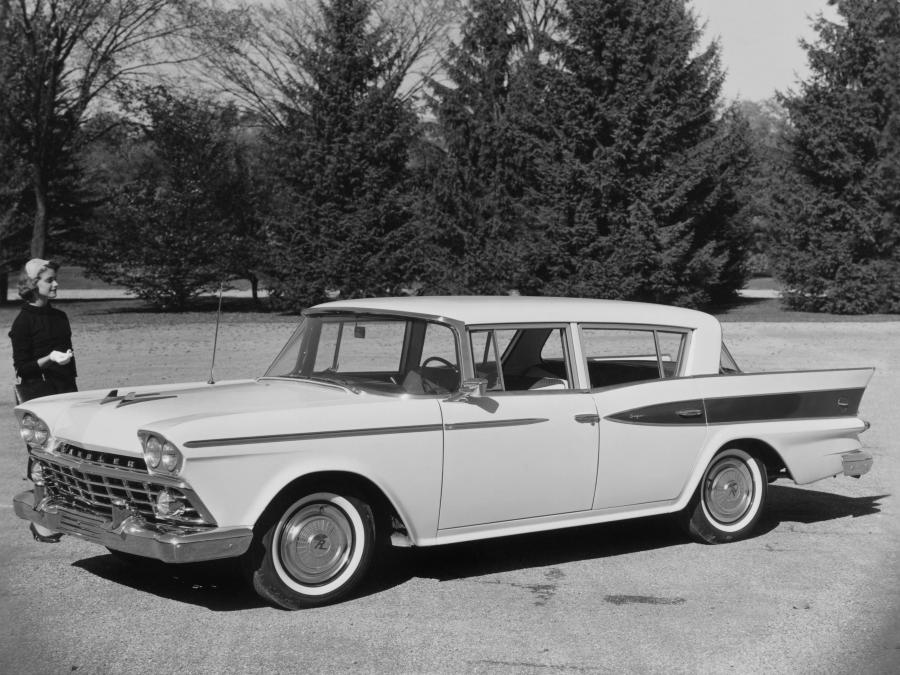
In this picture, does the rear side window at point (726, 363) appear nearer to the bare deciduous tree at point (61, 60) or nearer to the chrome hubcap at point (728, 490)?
the chrome hubcap at point (728, 490)

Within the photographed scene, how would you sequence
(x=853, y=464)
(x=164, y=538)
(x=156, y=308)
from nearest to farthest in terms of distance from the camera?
1. (x=164, y=538)
2. (x=853, y=464)
3. (x=156, y=308)

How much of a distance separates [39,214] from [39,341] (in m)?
28.3

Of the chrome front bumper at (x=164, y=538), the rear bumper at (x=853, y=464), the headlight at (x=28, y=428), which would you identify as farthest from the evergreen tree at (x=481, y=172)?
the chrome front bumper at (x=164, y=538)

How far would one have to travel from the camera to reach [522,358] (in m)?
6.63

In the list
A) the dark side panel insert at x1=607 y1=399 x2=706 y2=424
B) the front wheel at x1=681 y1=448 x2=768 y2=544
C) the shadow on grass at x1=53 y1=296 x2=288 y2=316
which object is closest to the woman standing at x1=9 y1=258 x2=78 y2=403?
the dark side panel insert at x1=607 y1=399 x2=706 y2=424

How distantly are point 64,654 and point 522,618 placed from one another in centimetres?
208

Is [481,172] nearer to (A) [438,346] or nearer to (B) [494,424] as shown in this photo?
(A) [438,346]

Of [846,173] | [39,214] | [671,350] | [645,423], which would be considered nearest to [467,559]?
[645,423]

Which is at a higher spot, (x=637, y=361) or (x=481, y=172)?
(x=481, y=172)

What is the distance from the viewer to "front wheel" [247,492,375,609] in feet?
17.1

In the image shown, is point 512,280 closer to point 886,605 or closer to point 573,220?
point 573,220

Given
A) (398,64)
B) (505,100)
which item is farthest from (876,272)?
(398,64)

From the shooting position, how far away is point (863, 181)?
A: 32156 millimetres

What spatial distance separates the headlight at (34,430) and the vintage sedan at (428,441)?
0.5 inches
